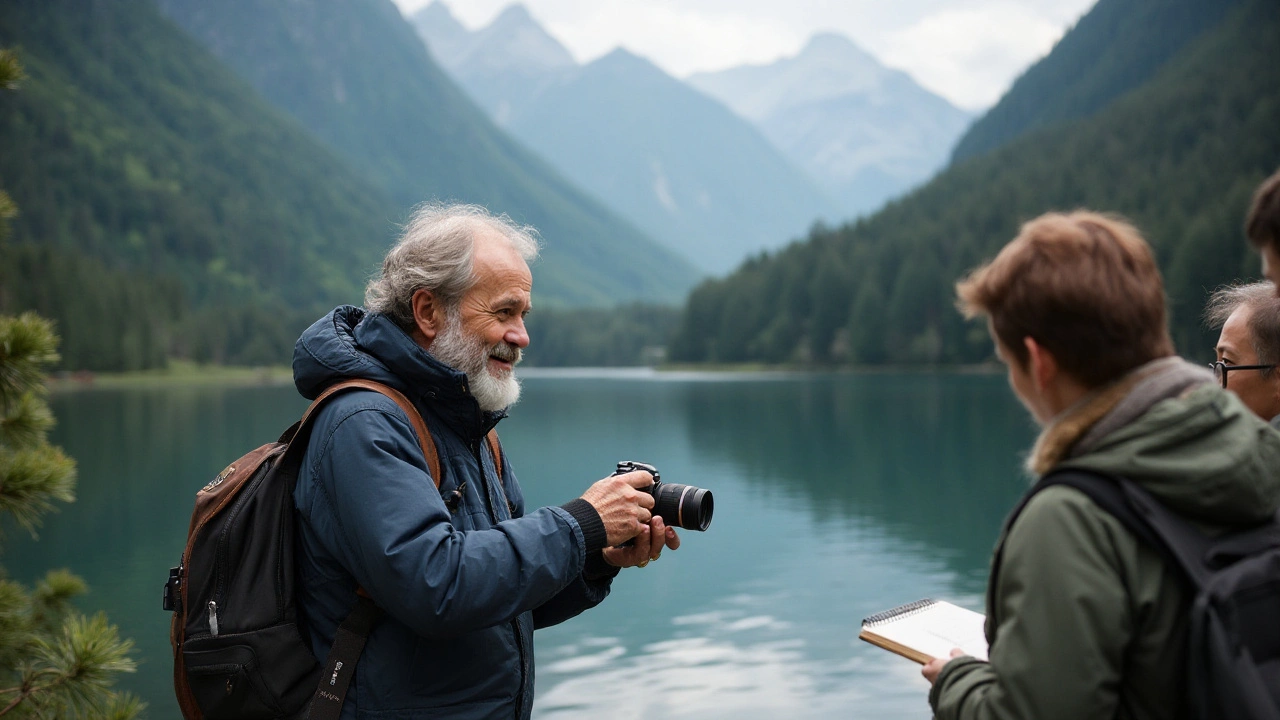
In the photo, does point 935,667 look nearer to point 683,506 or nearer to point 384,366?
point 683,506

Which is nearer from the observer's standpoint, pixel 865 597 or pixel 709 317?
pixel 865 597

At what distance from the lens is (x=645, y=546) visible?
316cm

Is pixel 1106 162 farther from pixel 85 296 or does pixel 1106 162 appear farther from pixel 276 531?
pixel 276 531

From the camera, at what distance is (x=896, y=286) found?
102125mm

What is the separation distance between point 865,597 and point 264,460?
12019mm

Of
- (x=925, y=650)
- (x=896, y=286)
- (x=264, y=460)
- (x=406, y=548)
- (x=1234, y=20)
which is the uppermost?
(x=1234, y=20)

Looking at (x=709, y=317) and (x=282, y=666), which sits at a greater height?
(x=709, y=317)

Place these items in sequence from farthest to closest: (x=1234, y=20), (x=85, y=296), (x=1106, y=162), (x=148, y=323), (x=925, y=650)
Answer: (x=1234, y=20)
(x=1106, y=162)
(x=148, y=323)
(x=85, y=296)
(x=925, y=650)

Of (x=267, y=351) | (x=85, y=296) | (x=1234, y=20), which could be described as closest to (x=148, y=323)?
(x=85, y=296)

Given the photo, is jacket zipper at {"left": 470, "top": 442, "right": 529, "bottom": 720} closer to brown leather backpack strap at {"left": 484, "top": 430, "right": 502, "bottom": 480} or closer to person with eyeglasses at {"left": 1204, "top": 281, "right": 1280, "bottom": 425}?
brown leather backpack strap at {"left": 484, "top": 430, "right": 502, "bottom": 480}

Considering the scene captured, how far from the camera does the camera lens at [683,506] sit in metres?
3.12

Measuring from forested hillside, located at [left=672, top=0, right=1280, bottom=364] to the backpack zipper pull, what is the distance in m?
84.5

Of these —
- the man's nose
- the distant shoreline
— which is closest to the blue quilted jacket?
the man's nose

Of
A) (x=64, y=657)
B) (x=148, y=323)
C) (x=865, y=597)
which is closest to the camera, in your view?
(x=64, y=657)
